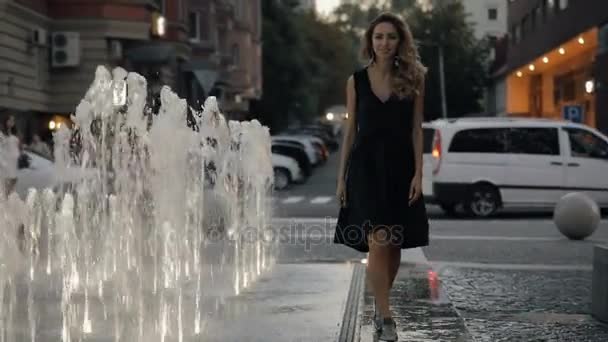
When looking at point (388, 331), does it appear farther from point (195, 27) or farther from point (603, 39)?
point (195, 27)

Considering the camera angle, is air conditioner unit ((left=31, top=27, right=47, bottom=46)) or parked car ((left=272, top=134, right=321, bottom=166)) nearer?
air conditioner unit ((left=31, top=27, right=47, bottom=46))

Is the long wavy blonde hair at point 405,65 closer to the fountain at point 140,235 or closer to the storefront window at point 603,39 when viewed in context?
the fountain at point 140,235

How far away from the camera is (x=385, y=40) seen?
21.4ft

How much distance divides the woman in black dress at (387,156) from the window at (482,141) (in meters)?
13.7

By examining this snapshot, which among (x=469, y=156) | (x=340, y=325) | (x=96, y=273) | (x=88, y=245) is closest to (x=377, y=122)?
(x=340, y=325)

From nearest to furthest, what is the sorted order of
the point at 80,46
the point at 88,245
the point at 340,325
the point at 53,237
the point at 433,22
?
the point at 340,325
the point at 88,245
the point at 53,237
the point at 80,46
the point at 433,22

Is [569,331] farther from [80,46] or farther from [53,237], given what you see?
[80,46]

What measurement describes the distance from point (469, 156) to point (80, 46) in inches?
663

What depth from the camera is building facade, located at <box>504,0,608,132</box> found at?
1309 inches

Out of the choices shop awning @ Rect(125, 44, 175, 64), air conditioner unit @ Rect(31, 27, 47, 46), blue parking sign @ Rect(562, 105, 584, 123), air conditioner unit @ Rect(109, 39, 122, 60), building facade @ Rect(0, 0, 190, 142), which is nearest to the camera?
building facade @ Rect(0, 0, 190, 142)

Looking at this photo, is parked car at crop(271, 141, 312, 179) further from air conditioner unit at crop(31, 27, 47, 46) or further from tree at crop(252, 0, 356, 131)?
tree at crop(252, 0, 356, 131)

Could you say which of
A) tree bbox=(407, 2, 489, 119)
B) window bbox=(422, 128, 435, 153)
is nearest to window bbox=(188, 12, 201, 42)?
tree bbox=(407, 2, 489, 119)

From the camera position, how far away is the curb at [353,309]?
6887mm

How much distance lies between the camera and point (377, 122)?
21.6 ft
